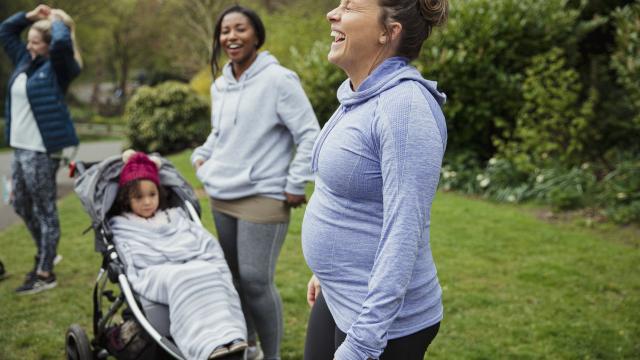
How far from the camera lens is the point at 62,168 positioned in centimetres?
1384

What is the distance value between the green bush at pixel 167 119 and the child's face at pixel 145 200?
10695 mm

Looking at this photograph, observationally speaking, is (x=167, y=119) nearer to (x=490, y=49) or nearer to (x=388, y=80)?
(x=490, y=49)

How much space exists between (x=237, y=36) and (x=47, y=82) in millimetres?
2329

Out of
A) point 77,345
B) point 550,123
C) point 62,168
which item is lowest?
point 62,168

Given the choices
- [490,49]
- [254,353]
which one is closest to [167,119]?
[490,49]

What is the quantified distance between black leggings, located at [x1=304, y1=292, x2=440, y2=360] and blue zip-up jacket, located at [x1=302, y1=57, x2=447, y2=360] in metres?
0.04

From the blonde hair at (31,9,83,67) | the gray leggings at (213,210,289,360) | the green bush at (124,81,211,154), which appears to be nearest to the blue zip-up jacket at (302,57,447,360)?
the gray leggings at (213,210,289,360)

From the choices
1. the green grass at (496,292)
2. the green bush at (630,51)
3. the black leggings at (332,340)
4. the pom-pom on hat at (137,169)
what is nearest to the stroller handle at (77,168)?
the pom-pom on hat at (137,169)

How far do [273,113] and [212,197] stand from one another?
2.10ft

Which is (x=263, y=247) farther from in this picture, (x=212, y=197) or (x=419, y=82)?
(x=419, y=82)

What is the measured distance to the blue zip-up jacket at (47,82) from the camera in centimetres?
489

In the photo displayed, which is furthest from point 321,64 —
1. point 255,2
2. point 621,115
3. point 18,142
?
point 255,2

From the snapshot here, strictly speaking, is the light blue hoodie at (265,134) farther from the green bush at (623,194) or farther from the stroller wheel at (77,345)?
the green bush at (623,194)

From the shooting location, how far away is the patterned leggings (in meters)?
4.98
